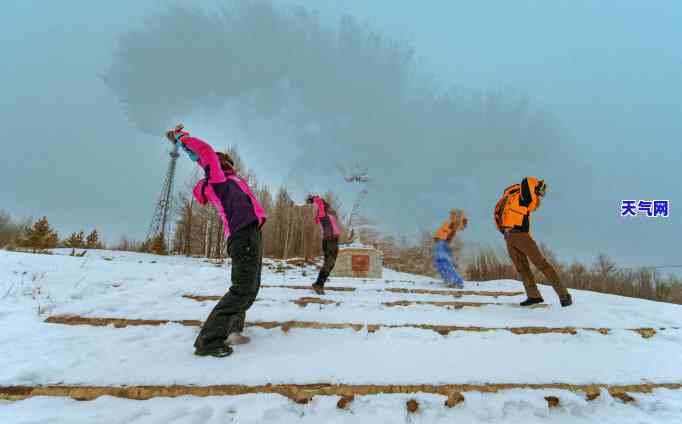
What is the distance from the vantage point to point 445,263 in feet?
24.8

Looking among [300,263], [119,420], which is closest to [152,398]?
[119,420]

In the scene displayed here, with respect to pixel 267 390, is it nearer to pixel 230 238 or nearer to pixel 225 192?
pixel 230 238

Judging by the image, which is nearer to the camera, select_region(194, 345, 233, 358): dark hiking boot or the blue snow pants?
select_region(194, 345, 233, 358): dark hiking boot

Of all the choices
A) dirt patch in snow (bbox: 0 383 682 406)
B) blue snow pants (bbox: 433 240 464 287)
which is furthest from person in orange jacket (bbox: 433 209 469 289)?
dirt patch in snow (bbox: 0 383 682 406)

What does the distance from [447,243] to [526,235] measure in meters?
3.62

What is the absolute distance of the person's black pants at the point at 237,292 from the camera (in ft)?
7.87

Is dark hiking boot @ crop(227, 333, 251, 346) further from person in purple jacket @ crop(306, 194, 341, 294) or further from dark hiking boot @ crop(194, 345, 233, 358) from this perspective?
person in purple jacket @ crop(306, 194, 341, 294)

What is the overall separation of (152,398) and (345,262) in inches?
404

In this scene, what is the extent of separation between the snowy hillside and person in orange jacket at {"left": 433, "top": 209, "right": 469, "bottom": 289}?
3471 mm

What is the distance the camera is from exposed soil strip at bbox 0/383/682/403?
6.06ft

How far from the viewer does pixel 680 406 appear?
2029 mm

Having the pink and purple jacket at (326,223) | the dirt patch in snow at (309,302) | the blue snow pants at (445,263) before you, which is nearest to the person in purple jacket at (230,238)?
the dirt patch in snow at (309,302)

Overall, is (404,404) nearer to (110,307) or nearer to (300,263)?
(110,307)

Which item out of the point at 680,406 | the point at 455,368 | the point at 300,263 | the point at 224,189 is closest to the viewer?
the point at 680,406
